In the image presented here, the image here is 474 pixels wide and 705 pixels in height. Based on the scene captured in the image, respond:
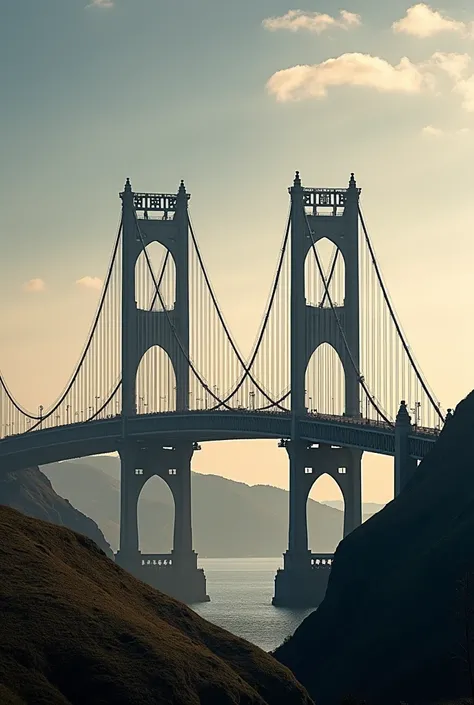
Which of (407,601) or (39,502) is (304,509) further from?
(39,502)

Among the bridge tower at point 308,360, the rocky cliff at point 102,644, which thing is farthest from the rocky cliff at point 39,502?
the rocky cliff at point 102,644

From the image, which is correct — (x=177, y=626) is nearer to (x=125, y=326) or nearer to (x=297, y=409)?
(x=297, y=409)

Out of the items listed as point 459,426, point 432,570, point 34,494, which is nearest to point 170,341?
point 34,494

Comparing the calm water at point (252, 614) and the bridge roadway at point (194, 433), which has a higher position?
the bridge roadway at point (194, 433)

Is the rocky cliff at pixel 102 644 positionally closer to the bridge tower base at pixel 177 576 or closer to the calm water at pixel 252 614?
the calm water at pixel 252 614

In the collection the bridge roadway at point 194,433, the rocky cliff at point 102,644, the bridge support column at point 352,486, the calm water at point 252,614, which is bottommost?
the calm water at point 252,614

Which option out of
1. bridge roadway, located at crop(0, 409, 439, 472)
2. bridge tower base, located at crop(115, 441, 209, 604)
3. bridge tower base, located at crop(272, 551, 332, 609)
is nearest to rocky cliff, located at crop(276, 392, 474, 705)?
bridge roadway, located at crop(0, 409, 439, 472)

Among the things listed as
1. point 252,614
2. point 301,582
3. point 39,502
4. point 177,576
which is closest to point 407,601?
point 252,614
